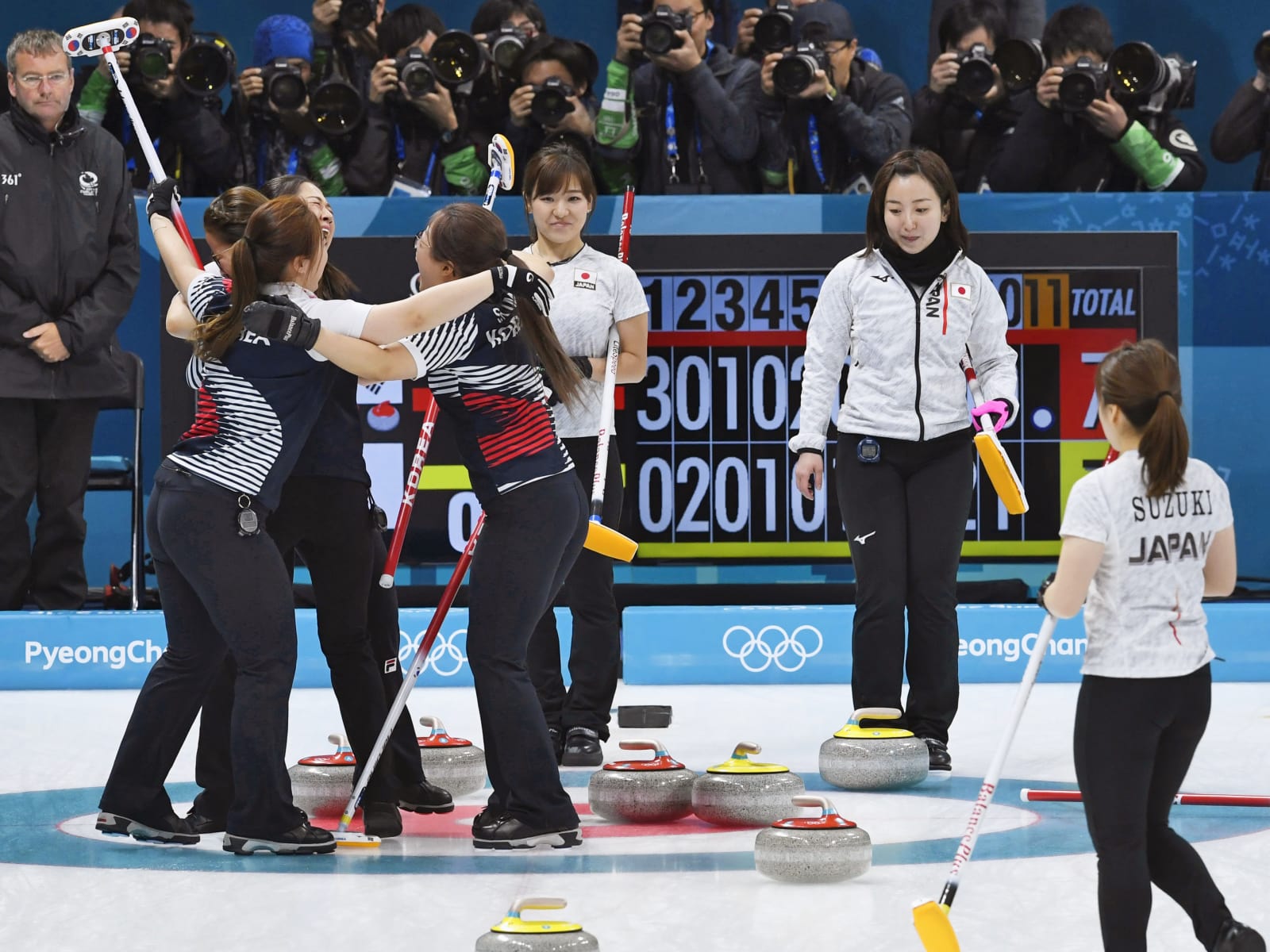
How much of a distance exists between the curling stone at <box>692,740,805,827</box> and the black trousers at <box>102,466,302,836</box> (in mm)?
833

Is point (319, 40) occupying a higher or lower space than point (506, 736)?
higher

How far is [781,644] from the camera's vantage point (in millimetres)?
6074

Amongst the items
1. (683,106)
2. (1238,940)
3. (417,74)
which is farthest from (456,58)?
(1238,940)

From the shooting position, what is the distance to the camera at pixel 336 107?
21.5ft

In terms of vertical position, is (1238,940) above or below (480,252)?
below

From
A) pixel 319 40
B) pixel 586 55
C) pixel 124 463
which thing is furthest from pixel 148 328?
pixel 586 55

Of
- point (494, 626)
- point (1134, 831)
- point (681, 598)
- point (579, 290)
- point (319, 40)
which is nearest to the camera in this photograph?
point (1134, 831)

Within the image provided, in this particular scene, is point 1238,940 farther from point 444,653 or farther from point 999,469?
point 444,653

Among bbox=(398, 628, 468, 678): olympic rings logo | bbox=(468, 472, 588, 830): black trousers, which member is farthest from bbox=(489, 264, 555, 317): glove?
bbox=(398, 628, 468, 678): olympic rings logo

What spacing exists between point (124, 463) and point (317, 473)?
3381mm

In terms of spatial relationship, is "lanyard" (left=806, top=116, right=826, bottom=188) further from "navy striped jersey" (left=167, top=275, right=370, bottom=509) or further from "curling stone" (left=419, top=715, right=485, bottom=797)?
"navy striped jersey" (left=167, top=275, right=370, bottom=509)

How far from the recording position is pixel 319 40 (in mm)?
7184

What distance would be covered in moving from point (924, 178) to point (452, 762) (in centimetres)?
181

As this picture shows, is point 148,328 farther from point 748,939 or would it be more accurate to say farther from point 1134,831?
point 1134,831
